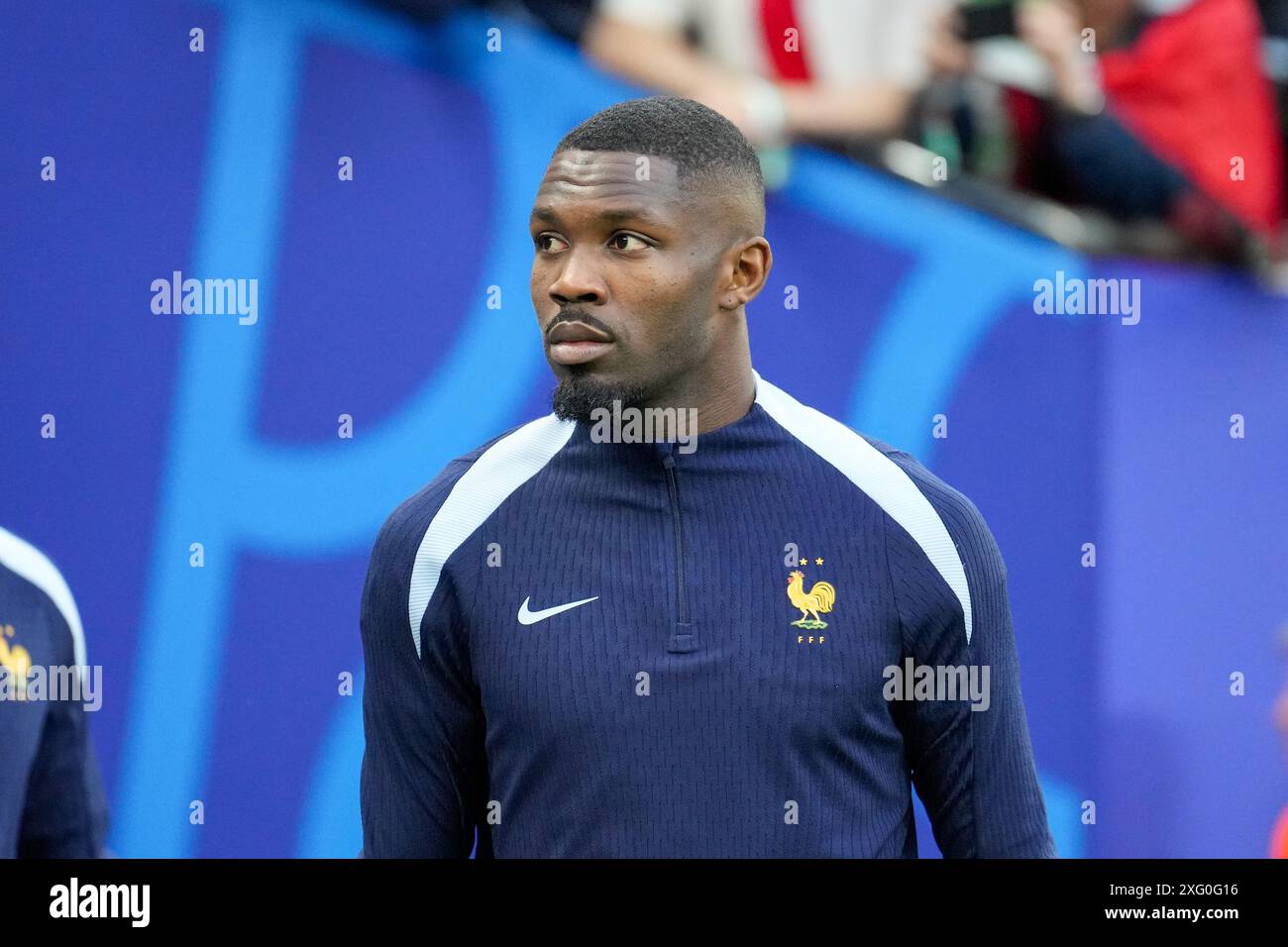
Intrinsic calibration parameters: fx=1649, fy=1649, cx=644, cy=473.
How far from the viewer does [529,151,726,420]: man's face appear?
201cm

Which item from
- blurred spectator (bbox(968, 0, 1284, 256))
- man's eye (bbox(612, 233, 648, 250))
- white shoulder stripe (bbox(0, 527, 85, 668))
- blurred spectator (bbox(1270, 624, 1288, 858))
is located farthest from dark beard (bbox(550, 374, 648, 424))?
blurred spectator (bbox(1270, 624, 1288, 858))

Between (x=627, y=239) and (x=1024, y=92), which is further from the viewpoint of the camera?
(x=1024, y=92)

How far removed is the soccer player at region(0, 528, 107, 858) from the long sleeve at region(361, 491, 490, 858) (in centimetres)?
55

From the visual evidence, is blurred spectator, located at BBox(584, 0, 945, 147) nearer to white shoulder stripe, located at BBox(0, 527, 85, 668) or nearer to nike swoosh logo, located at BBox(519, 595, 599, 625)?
white shoulder stripe, located at BBox(0, 527, 85, 668)

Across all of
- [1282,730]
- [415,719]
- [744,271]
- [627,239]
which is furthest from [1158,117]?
[415,719]

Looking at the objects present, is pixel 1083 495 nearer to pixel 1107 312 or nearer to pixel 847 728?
pixel 1107 312

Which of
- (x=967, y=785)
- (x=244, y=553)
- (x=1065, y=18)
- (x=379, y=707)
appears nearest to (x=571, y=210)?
(x=379, y=707)

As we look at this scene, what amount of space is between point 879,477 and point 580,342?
42 cm

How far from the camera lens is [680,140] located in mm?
2057

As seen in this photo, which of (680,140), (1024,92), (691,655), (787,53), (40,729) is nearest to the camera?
(691,655)

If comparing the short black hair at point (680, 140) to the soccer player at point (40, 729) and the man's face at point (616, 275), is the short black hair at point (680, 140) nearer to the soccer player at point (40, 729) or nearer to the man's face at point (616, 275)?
the man's face at point (616, 275)

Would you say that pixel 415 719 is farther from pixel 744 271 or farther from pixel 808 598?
pixel 744 271

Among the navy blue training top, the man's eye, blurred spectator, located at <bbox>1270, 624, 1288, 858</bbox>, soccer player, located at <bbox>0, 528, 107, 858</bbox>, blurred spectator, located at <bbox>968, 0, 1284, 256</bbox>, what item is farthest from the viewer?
blurred spectator, located at <bbox>968, 0, 1284, 256</bbox>

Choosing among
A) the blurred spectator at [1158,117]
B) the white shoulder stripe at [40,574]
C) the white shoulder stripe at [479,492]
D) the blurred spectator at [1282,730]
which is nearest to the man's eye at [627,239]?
the white shoulder stripe at [479,492]
